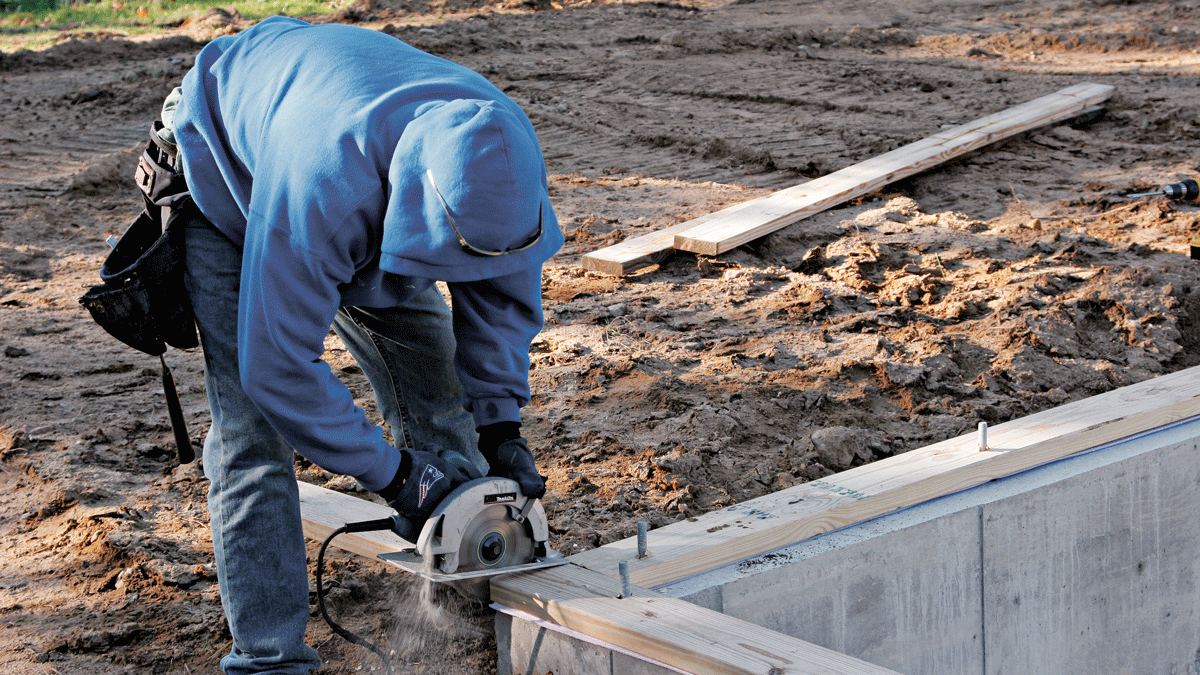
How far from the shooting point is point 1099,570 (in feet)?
11.5

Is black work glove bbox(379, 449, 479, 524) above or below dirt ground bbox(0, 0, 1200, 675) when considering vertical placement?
above

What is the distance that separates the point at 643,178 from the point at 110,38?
9572mm

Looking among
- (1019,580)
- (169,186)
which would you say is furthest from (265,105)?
(1019,580)

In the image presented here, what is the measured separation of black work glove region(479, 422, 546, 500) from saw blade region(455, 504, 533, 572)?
0.08m

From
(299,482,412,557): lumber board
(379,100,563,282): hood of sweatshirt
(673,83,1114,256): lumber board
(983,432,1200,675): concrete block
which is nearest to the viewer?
(379,100,563,282): hood of sweatshirt

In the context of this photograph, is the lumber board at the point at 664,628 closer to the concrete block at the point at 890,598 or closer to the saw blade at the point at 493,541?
the saw blade at the point at 493,541

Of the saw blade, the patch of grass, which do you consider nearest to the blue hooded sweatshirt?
the saw blade

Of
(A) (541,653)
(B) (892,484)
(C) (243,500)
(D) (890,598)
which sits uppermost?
(C) (243,500)

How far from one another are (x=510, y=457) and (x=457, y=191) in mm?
800

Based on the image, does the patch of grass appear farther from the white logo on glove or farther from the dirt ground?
the white logo on glove

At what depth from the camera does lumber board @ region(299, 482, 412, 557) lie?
8.68 feet

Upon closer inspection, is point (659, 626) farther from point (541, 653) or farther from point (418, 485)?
point (418, 485)

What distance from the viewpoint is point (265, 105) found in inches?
79.7

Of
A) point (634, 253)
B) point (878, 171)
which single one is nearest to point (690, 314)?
point (634, 253)
